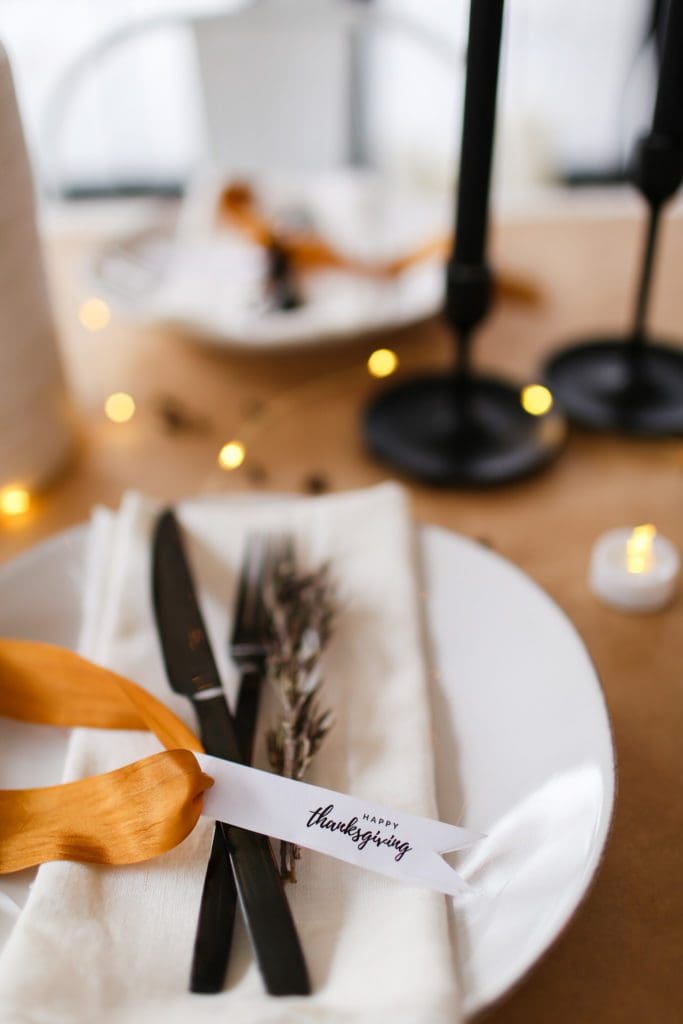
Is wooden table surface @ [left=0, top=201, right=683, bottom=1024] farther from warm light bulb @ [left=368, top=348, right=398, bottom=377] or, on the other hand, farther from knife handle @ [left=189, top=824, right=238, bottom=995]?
knife handle @ [left=189, top=824, right=238, bottom=995]

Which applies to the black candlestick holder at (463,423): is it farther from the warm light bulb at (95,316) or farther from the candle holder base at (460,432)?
the warm light bulb at (95,316)

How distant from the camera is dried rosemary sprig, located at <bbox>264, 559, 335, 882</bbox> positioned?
0.49 metres

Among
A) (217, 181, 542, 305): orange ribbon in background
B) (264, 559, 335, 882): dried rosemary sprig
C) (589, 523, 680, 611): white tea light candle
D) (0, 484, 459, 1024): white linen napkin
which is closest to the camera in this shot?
(0, 484, 459, 1024): white linen napkin

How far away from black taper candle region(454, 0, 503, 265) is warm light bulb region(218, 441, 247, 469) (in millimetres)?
230

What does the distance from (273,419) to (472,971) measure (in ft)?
1.80

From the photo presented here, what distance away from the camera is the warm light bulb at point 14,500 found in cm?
73

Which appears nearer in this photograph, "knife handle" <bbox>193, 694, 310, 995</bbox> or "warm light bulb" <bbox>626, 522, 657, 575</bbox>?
"knife handle" <bbox>193, 694, 310, 995</bbox>

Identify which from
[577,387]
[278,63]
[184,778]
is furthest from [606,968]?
[278,63]

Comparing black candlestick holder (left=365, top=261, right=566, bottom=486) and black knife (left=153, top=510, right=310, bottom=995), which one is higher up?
black knife (left=153, top=510, right=310, bottom=995)

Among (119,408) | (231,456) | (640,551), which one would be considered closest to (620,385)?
(640,551)

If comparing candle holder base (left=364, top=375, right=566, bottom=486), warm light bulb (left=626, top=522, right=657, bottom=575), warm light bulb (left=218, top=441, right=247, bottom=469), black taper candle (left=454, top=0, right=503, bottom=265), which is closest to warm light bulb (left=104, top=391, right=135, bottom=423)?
warm light bulb (left=218, top=441, right=247, bottom=469)

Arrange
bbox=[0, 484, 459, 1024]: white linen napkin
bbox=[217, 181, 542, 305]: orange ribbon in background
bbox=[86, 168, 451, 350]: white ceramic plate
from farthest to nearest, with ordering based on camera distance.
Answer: bbox=[217, 181, 542, 305]: orange ribbon in background < bbox=[86, 168, 451, 350]: white ceramic plate < bbox=[0, 484, 459, 1024]: white linen napkin

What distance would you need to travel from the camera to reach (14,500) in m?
0.73

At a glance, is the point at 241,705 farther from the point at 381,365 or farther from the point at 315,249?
the point at 315,249
